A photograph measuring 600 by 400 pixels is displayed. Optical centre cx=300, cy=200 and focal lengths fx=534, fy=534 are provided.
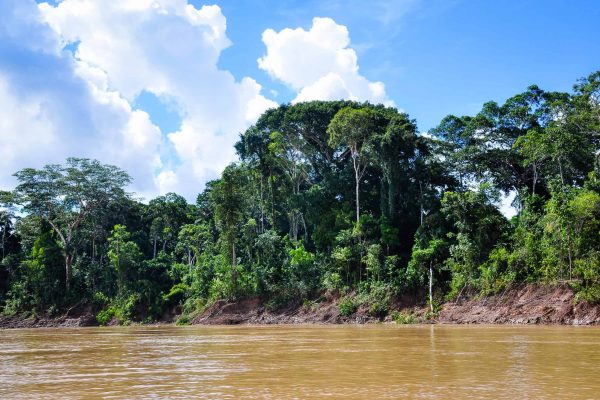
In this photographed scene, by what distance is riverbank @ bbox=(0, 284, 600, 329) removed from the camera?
93.1 feet

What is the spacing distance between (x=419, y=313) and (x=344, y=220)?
10.1m

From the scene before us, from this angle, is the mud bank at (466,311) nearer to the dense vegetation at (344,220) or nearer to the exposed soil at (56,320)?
the dense vegetation at (344,220)

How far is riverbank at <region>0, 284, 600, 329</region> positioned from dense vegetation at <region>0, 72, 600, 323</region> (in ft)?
2.33

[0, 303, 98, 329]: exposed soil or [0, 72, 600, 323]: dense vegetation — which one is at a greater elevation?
[0, 72, 600, 323]: dense vegetation

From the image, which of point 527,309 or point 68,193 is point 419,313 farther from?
point 68,193

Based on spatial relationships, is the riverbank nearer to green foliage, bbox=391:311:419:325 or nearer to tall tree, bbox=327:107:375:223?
green foliage, bbox=391:311:419:325

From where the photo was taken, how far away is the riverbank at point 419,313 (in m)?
28.4

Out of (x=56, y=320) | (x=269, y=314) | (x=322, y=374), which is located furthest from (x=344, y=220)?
(x=322, y=374)

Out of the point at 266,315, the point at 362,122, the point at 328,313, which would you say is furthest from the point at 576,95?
the point at 266,315

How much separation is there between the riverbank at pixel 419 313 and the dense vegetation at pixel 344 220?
71 cm

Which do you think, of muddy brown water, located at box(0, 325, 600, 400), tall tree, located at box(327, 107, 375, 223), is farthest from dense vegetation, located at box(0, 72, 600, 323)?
muddy brown water, located at box(0, 325, 600, 400)

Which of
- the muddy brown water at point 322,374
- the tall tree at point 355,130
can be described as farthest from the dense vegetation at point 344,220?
the muddy brown water at point 322,374

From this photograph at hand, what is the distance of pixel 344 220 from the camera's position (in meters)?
42.1

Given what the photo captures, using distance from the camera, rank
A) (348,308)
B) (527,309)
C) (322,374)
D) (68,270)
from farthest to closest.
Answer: (68,270) → (348,308) → (527,309) → (322,374)
